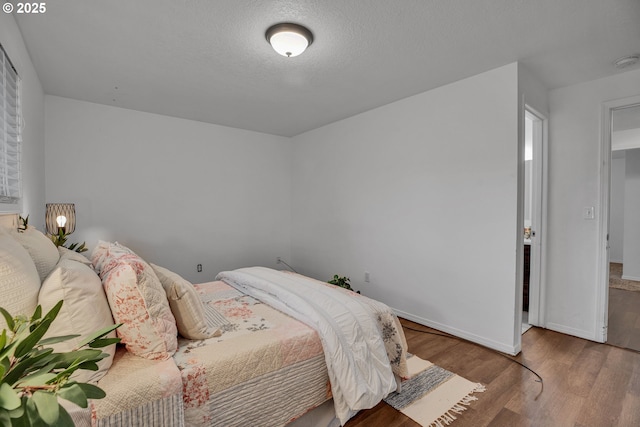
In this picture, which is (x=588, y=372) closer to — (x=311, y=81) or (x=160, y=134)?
(x=311, y=81)

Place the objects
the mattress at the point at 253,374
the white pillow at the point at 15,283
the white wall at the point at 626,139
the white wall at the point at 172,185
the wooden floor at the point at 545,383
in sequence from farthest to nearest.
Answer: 1. the white wall at the point at 626,139
2. the white wall at the point at 172,185
3. the wooden floor at the point at 545,383
4. the mattress at the point at 253,374
5. the white pillow at the point at 15,283

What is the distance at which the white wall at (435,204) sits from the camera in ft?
8.66

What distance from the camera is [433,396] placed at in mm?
1997

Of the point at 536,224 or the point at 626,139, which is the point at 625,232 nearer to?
the point at 626,139

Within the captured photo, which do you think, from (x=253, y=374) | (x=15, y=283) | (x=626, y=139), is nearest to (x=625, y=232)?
(x=626, y=139)

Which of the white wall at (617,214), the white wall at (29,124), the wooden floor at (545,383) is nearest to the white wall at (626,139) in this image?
the white wall at (617,214)

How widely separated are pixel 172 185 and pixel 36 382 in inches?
151

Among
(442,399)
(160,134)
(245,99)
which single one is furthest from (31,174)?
(442,399)

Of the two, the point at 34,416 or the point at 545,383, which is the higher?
the point at 34,416

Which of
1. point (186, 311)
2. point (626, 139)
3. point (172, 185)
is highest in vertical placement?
point (626, 139)

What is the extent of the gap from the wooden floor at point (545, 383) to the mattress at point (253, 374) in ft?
1.51

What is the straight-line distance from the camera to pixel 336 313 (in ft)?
5.92

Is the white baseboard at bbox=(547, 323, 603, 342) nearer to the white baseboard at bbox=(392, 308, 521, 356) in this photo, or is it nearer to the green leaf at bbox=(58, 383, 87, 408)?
the white baseboard at bbox=(392, 308, 521, 356)

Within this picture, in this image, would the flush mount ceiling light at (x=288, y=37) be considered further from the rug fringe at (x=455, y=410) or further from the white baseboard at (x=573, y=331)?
the white baseboard at (x=573, y=331)
